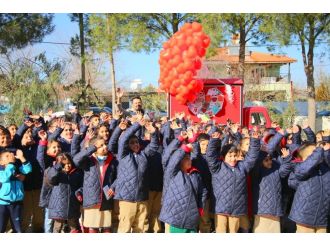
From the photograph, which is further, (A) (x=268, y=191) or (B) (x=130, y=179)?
(B) (x=130, y=179)

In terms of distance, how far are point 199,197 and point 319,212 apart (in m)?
1.19

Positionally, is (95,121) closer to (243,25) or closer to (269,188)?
(269,188)

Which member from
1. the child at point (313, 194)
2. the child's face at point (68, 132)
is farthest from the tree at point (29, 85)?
the child at point (313, 194)

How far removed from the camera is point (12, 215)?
5367 millimetres

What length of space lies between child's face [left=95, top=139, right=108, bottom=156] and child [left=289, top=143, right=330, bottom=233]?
6.70 feet

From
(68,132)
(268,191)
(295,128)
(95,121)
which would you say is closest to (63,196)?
(68,132)

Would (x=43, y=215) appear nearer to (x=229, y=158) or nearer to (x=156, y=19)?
(x=229, y=158)

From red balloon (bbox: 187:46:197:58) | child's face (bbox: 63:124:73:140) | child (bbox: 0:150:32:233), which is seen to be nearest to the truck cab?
red balloon (bbox: 187:46:197:58)

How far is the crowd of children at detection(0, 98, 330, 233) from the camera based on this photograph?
4812 millimetres

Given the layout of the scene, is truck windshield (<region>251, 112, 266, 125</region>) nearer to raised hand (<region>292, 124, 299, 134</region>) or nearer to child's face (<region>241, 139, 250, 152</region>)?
raised hand (<region>292, 124, 299, 134</region>)

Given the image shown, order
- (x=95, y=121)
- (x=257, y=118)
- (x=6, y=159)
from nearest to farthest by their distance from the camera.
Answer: (x=6, y=159) → (x=95, y=121) → (x=257, y=118)

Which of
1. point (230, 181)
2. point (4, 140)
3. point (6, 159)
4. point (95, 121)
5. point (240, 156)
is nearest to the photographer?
point (230, 181)

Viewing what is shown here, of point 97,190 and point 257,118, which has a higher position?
point 257,118

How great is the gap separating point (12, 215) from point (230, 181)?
2.42 m
